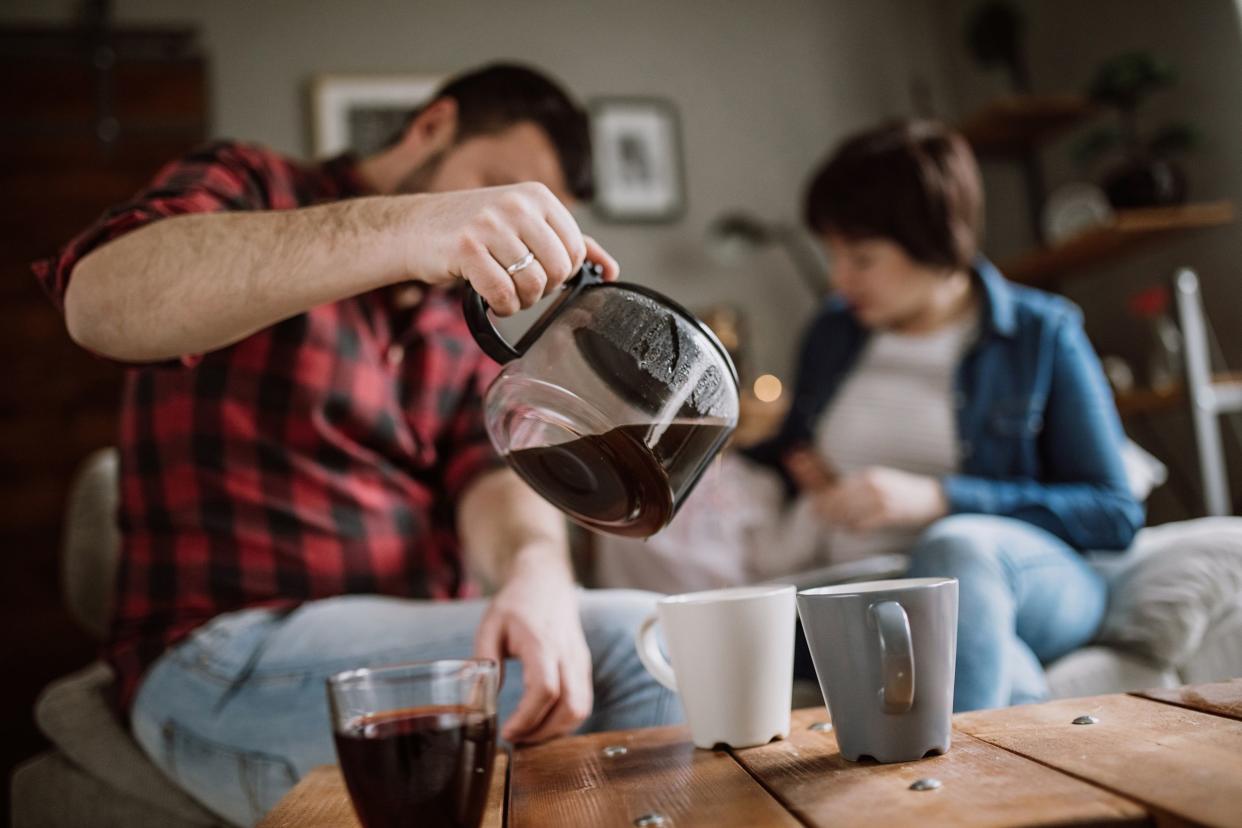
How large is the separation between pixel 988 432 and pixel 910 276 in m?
0.30

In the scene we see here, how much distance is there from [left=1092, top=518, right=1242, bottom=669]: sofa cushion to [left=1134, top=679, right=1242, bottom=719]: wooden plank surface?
518 mm

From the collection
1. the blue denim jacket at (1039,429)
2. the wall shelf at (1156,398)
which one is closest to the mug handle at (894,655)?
the blue denim jacket at (1039,429)

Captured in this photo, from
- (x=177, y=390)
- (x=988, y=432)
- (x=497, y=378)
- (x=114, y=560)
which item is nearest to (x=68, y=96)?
(x=114, y=560)

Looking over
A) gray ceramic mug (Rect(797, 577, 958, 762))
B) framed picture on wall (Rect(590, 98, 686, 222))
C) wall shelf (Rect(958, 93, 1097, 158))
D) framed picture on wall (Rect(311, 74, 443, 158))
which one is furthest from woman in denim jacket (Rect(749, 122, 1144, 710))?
framed picture on wall (Rect(311, 74, 443, 158))

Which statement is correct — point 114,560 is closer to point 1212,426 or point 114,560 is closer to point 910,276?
point 910,276

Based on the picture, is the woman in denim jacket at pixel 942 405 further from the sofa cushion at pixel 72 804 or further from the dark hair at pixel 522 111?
the sofa cushion at pixel 72 804

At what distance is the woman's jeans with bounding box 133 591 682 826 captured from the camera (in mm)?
910

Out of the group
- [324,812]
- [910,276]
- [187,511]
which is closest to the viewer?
[324,812]

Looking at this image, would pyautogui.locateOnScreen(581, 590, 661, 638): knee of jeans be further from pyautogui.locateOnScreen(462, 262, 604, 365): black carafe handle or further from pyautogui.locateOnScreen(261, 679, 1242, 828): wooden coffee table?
pyautogui.locateOnScreen(462, 262, 604, 365): black carafe handle

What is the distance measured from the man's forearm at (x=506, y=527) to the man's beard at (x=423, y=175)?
13.8 inches

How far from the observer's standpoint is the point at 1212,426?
2166 millimetres

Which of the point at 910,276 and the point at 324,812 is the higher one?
the point at 910,276

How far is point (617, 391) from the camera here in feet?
2.22

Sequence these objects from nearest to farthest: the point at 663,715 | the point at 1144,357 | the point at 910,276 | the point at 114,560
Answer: the point at 663,715 → the point at 114,560 → the point at 910,276 → the point at 1144,357
